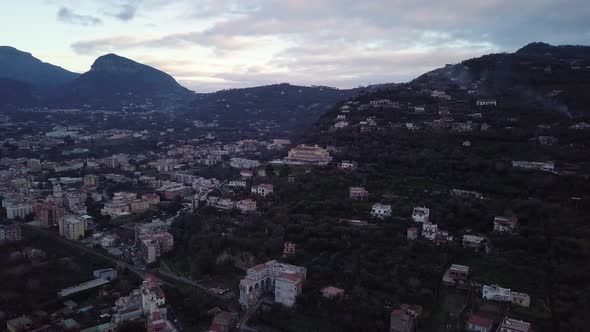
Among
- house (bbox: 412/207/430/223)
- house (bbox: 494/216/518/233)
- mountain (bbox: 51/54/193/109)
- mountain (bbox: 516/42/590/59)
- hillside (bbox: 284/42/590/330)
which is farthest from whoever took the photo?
mountain (bbox: 51/54/193/109)

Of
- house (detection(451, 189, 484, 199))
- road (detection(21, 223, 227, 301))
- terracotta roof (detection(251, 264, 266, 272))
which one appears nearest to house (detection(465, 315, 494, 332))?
terracotta roof (detection(251, 264, 266, 272))

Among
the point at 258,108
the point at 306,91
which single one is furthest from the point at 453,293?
the point at 306,91

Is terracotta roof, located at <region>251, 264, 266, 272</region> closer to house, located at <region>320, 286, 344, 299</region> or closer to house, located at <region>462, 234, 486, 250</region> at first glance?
house, located at <region>320, 286, 344, 299</region>

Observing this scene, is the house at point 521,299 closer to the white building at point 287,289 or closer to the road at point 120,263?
the white building at point 287,289

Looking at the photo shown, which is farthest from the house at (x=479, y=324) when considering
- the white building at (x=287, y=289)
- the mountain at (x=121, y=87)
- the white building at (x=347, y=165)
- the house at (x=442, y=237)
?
the mountain at (x=121, y=87)

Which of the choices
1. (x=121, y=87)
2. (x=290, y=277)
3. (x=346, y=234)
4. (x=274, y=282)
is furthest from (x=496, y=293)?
(x=121, y=87)

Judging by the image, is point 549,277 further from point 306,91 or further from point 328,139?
point 306,91

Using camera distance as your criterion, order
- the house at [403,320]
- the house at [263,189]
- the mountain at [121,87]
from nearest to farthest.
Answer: the house at [403,320]
the house at [263,189]
the mountain at [121,87]
